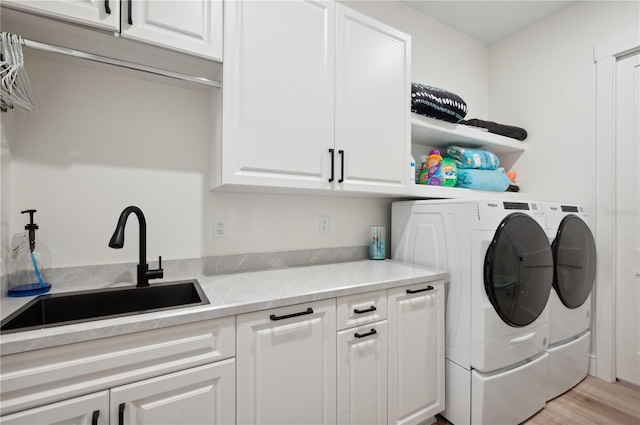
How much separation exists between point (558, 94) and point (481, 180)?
3.60 feet

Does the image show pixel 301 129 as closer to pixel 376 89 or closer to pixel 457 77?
pixel 376 89

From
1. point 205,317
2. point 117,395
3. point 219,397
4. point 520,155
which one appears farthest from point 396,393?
point 520,155

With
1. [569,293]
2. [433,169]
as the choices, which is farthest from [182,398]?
[569,293]

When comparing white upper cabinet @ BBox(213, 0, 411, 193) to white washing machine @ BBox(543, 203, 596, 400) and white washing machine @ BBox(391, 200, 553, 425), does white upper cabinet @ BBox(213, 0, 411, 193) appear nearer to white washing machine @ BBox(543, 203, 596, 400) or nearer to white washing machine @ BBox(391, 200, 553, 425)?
white washing machine @ BBox(391, 200, 553, 425)

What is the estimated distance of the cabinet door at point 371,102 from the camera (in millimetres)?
1646

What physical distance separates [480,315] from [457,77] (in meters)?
2.21

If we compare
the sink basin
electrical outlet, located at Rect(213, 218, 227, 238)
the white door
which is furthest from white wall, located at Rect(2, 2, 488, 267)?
the white door

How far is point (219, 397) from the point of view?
1086 millimetres

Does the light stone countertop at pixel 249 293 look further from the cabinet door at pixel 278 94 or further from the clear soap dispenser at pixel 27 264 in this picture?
the cabinet door at pixel 278 94

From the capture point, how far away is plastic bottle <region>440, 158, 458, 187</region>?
213cm

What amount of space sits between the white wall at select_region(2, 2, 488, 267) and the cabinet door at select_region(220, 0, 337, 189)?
232 mm

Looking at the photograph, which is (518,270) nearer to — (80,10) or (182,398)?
(182,398)

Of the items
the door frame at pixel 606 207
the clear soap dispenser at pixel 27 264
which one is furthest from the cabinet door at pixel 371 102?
the door frame at pixel 606 207

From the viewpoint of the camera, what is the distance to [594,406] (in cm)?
186
